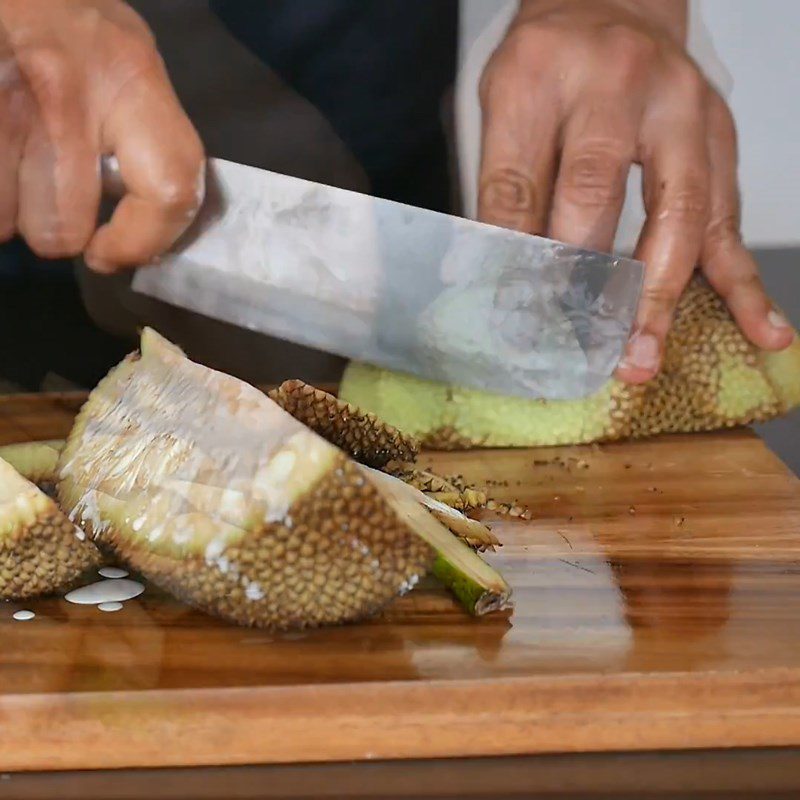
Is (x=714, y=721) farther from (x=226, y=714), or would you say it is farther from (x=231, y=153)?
(x=231, y=153)

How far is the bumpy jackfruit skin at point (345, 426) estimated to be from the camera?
1.77ft

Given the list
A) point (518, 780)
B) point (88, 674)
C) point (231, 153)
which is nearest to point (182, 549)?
point (88, 674)

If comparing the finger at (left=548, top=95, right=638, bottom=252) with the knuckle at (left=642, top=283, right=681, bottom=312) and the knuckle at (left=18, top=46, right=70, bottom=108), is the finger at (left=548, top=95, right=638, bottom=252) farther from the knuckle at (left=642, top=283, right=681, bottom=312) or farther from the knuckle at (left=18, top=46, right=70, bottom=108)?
the knuckle at (left=18, top=46, right=70, bottom=108)

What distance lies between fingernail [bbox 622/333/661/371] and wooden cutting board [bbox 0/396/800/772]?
195mm

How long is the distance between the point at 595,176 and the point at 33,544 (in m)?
0.44

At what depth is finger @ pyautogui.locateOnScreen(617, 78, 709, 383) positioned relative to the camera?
27.8 inches

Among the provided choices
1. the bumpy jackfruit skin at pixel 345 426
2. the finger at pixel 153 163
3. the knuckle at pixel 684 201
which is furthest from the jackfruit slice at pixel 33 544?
the knuckle at pixel 684 201

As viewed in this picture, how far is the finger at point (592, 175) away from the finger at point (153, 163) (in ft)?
0.81

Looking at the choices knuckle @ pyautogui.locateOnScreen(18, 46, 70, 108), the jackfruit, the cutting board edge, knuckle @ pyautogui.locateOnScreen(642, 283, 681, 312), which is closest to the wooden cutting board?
the cutting board edge

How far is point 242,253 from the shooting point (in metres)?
0.67

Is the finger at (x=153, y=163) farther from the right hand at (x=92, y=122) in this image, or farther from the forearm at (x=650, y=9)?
the forearm at (x=650, y=9)

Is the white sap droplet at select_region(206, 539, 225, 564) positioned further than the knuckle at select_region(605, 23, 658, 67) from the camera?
No

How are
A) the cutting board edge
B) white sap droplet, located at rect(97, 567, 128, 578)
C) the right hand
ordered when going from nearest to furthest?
the cutting board edge
white sap droplet, located at rect(97, 567, 128, 578)
the right hand

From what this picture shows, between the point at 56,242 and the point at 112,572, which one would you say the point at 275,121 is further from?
the point at 112,572
